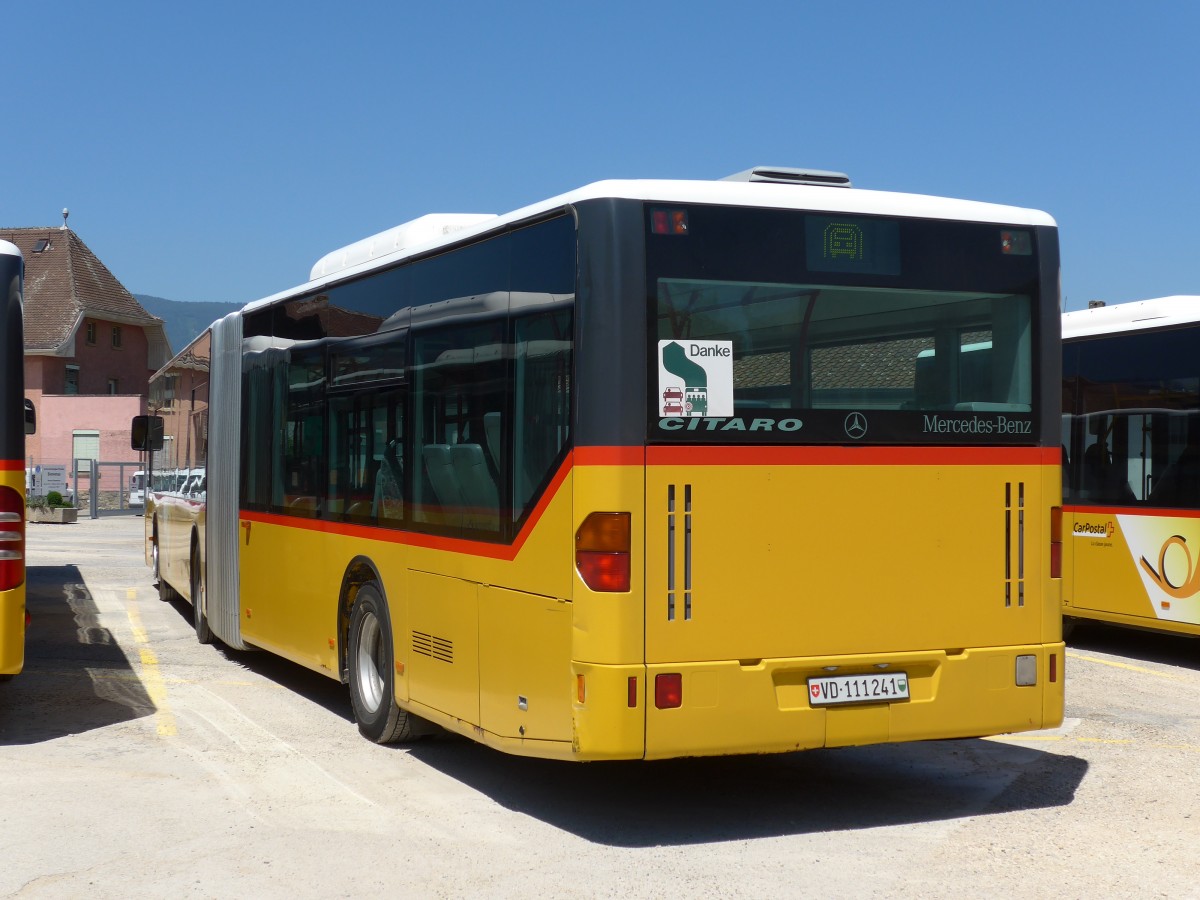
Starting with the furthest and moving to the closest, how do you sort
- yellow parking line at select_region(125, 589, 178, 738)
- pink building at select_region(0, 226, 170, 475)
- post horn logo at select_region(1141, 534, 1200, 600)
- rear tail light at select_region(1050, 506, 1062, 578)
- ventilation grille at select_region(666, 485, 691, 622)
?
pink building at select_region(0, 226, 170, 475) < post horn logo at select_region(1141, 534, 1200, 600) < yellow parking line at select_region(125, 589, 178, 738) < rear tail light at select_region(1050, 506, 1062, 578) < ventilation grille at select_region(666, 485, 691, 622)

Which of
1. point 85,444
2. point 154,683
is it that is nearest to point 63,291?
point 85,444

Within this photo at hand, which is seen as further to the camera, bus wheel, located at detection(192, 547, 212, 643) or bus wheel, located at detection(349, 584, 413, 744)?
bus wheel, located at detection(192, 547, 212, 643)

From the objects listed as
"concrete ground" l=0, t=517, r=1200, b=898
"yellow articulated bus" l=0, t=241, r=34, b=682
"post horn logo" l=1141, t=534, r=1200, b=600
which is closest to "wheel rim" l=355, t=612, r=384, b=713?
"concrete ground" l=0, t=517, r=1200, b=898

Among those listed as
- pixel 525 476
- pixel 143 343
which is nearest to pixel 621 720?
pixel 525 476

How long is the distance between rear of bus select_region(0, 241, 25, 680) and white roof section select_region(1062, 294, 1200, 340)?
9025mm

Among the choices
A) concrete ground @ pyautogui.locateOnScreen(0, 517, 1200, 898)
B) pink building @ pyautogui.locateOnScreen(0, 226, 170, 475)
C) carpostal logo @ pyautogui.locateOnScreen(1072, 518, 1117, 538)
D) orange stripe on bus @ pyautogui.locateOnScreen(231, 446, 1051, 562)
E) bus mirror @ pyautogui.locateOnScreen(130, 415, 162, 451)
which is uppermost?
pink building @ pyautogui.locateOnScreen(0, 226, 170, 475)

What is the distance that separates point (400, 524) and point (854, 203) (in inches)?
120

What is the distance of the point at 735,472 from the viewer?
6.68m

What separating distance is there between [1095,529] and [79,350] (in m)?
55.2

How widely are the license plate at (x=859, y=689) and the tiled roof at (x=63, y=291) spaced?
57565 mm

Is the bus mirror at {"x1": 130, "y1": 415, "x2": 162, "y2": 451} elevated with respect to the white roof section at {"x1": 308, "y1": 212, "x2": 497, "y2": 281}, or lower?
lower

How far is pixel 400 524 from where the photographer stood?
833 centimetres

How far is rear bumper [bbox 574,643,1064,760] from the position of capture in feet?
21.0

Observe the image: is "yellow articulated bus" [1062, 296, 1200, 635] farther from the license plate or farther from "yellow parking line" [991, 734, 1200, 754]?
the license plate
